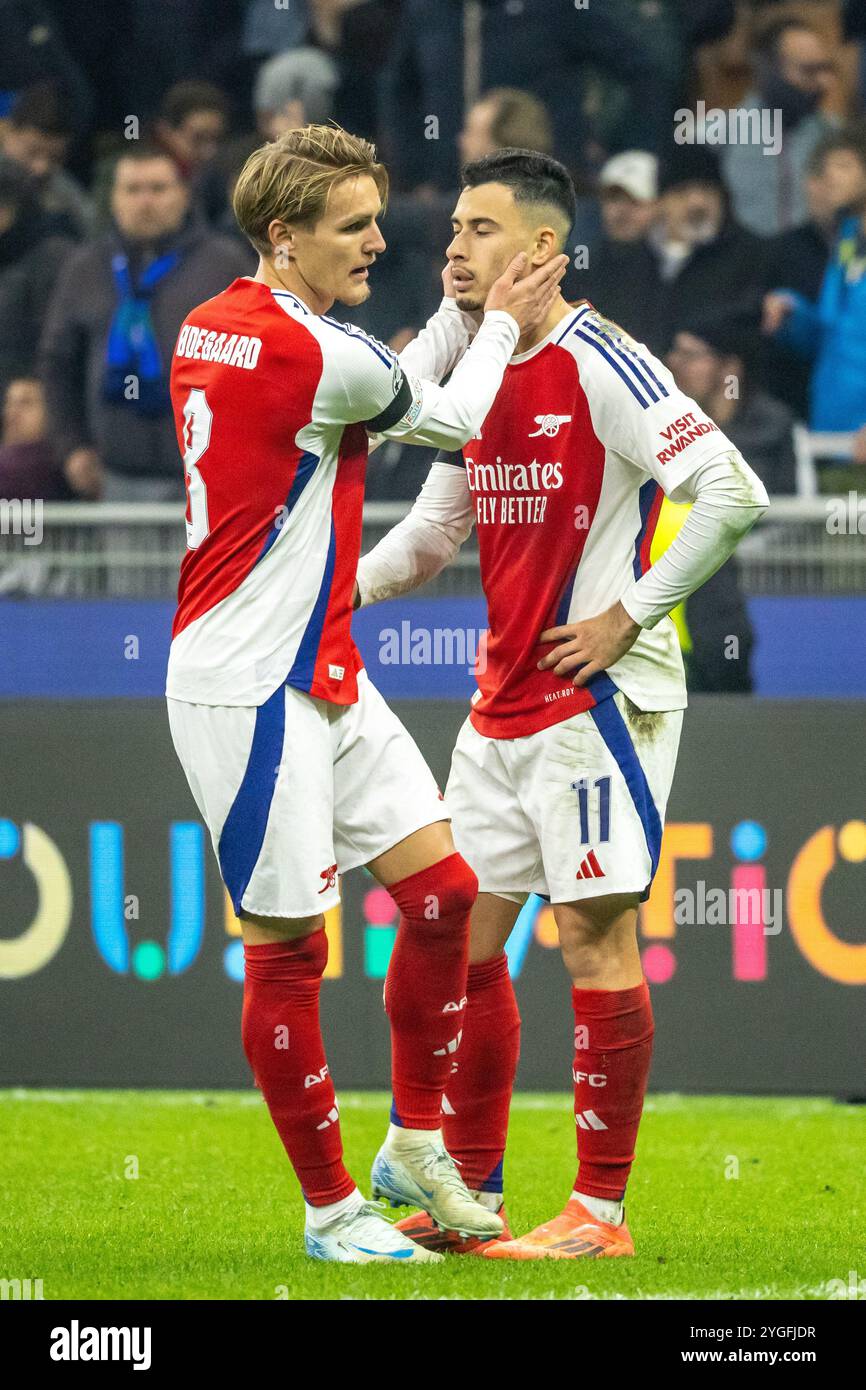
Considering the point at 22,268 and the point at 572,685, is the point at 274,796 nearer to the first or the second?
the point at 572,685

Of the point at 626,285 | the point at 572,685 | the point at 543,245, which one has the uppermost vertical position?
the point at 626,285

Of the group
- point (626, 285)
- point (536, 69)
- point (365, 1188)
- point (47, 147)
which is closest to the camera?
point (365, 1188)

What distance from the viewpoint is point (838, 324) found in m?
7.81

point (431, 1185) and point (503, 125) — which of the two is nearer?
point (431, 1185)

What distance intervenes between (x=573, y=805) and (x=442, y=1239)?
0.90 metres

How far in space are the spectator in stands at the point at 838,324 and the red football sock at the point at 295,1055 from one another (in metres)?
4.45

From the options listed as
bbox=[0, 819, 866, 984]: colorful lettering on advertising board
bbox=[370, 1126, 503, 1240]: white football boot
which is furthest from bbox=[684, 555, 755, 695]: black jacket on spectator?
bbox=[370, 1126, 503, 1240]: white football boot

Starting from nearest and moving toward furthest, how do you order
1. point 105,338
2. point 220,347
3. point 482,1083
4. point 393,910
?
point 220,347 → point 482,1083 → point 393,910 → point 105,338

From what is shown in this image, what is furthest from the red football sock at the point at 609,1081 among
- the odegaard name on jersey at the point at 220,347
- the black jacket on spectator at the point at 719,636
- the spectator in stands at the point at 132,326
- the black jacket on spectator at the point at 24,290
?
the black jacket on spectator at the point at 24,290

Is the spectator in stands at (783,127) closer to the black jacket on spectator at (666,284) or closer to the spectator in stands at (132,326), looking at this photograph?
the black jacket on spectator at (666,284)

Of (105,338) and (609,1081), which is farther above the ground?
(105,338)

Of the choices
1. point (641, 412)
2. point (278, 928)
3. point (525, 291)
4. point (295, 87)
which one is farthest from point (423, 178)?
point (278, 928)

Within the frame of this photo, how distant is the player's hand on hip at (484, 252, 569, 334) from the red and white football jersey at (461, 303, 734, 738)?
101 millimetres

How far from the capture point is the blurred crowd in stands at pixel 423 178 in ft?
24.5
